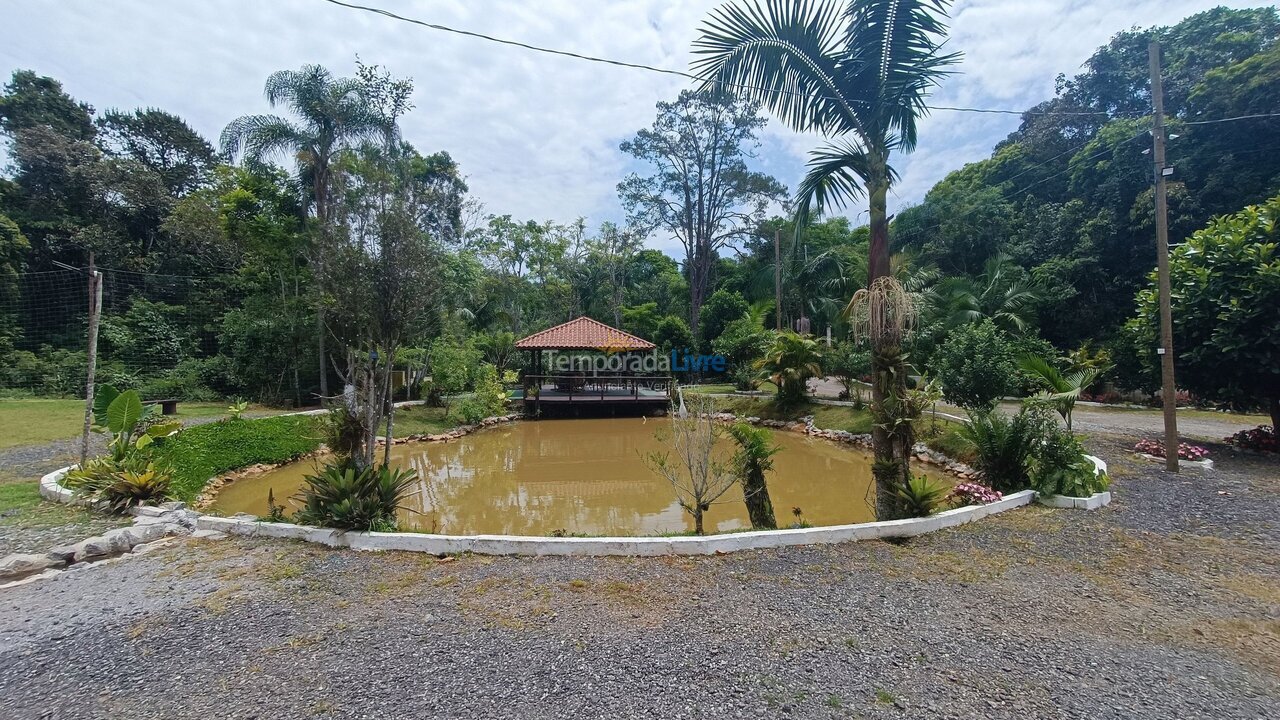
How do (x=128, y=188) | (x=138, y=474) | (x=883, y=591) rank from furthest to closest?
1. (x=128, y=188)
2. (x=138, y=474)
3. (x=883, y=591)

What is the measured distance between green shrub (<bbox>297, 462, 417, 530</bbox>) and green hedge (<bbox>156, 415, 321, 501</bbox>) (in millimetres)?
3162

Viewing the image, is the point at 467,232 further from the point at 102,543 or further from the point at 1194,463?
the point at 1194,463

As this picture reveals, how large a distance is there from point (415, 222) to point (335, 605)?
3.77 m

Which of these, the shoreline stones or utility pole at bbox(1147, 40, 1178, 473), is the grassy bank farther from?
utility pole at bbox(1147, 40, 1178, 473)

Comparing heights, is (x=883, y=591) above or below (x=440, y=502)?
above

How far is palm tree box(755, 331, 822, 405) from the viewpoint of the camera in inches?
594

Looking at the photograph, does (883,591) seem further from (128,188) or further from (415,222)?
(128,188)

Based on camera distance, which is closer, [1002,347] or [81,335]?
[1002,347]

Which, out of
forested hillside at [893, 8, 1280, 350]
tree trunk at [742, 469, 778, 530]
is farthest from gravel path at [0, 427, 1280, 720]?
forested hillside at [893, 8, 1280, 350]

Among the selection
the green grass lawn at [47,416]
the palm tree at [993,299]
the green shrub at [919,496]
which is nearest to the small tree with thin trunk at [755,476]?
the green shrub at [919,496]

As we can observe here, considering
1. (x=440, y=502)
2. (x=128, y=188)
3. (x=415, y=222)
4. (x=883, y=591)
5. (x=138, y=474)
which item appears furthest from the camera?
(x=128, y=188)

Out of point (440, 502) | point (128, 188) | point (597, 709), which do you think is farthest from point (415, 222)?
point (128, 188)

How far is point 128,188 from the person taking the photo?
2148 centimetres

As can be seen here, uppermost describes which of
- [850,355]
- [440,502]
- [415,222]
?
[415,222]
